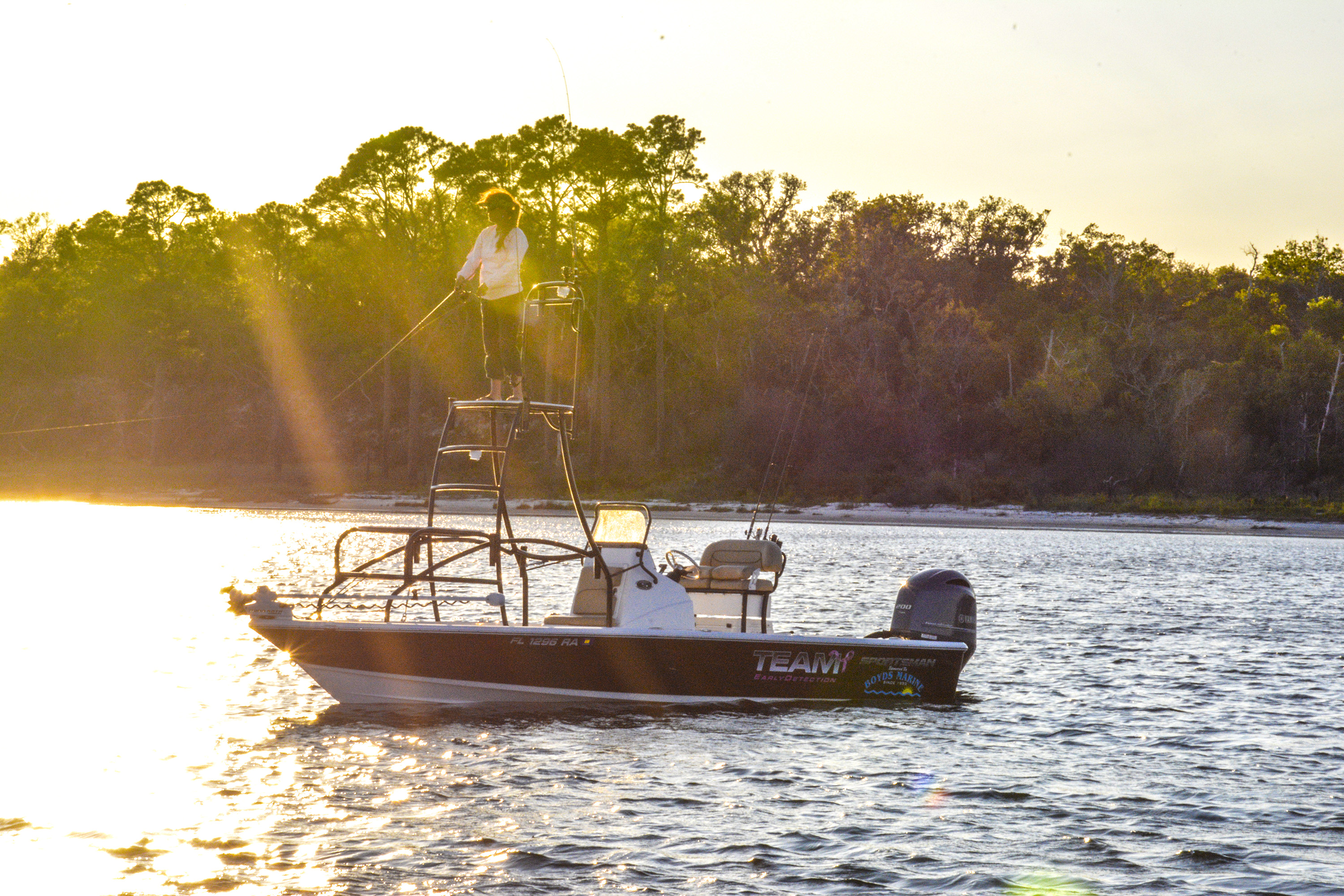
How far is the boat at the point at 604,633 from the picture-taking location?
11.3 meters

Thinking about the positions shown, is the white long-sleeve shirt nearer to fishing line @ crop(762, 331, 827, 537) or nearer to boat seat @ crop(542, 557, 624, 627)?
fishing line @ crop(762, 331, 827, 537)

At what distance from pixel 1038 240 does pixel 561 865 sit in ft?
231

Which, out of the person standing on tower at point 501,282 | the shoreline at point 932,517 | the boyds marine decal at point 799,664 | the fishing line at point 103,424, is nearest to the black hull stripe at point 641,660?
the boyds marine decal at point 799,664

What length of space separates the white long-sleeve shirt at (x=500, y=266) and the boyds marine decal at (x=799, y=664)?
15.0 feet

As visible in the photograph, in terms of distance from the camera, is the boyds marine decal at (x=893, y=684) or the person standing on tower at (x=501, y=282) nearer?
the person standing on tower at (x=501, y=282)

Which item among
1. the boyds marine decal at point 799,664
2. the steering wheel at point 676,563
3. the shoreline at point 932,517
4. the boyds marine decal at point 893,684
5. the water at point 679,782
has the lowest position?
the water at point 679,782

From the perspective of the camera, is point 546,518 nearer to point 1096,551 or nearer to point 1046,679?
point 1096,551

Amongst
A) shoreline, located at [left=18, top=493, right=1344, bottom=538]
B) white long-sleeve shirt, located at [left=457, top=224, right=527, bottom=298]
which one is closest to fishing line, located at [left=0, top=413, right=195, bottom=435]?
shoreline, located at [left=18, top=493, right=1344, bottom=538]

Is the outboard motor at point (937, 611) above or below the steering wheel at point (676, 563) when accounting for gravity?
below

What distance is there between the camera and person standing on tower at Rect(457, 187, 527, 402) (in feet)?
34.4

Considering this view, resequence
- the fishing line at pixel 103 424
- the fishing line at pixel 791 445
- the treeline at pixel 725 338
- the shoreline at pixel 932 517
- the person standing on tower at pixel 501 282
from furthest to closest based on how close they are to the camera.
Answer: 1. the treeline at pixel 725 338
2. the shoreline at pixel 932 517
3. the fishing line at pixel 103 424
4. the fishing line at pixel 791 445
5. the person standing on tower at pixel 501 282

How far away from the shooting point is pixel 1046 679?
16.5 meters

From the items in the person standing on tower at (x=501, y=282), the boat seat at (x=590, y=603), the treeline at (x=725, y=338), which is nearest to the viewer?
the person standing on tower at (x=501, y=282)

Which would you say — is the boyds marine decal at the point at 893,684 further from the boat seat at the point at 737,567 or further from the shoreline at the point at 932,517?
the shoreline at the point at 932,517
